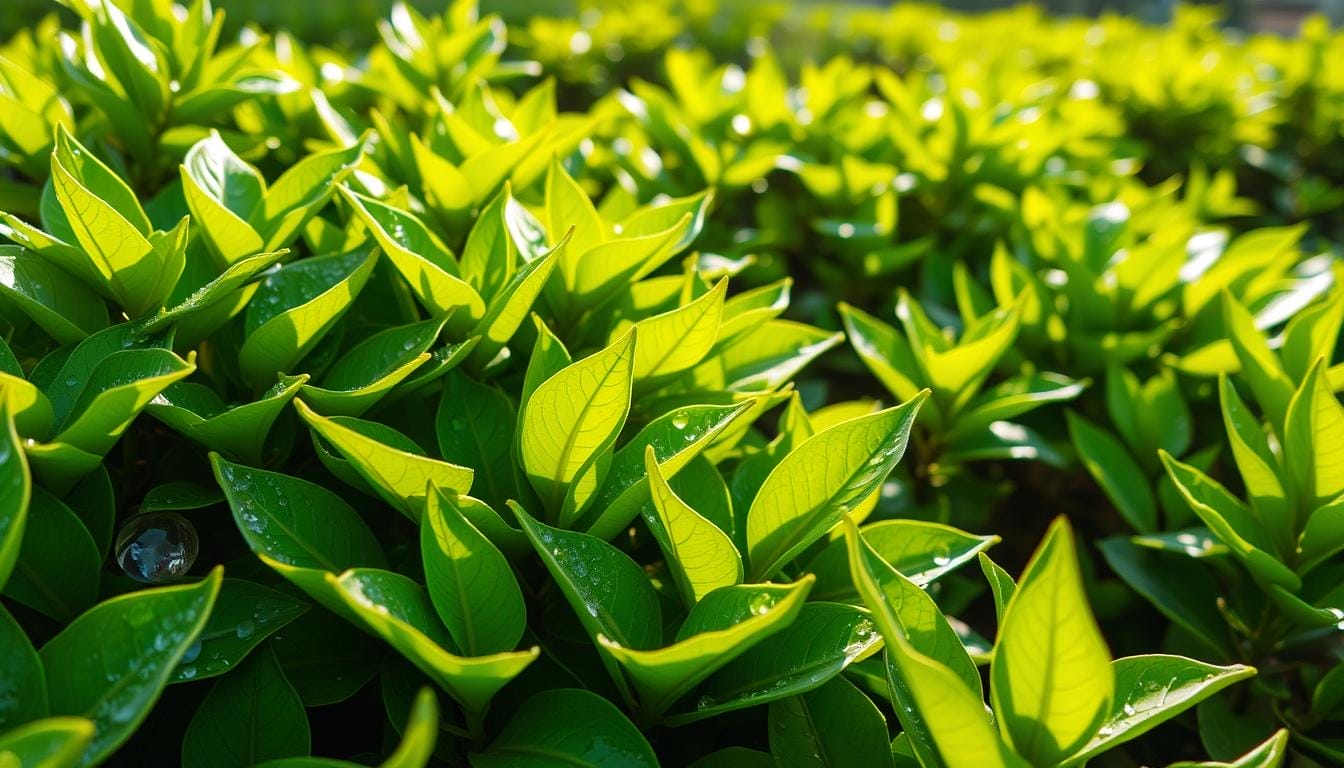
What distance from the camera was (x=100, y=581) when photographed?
47.3 inches

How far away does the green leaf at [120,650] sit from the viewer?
0.91 metres

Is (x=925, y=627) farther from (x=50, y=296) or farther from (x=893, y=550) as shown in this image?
(x=50, y=296)

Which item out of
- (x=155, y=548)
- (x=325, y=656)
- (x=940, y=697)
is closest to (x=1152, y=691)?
(x=940, y=697)

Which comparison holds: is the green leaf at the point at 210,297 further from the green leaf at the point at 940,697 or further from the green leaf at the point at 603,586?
the green leaf at the point at 940,697

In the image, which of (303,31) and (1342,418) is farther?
(303,31)

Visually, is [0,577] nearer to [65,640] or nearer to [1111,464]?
[65,640]

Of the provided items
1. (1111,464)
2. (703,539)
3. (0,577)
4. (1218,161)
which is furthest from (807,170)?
(1218,161)

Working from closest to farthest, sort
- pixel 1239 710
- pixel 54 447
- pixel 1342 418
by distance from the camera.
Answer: pixel 54 447, pixel 1342 418, pixel 1239 710

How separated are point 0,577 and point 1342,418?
1671mm

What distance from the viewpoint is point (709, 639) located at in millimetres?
977

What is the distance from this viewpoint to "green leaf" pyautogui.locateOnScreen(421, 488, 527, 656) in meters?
1.04

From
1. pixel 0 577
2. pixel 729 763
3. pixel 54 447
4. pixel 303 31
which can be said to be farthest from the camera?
pixel 303 31

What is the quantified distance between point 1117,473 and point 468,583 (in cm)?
139

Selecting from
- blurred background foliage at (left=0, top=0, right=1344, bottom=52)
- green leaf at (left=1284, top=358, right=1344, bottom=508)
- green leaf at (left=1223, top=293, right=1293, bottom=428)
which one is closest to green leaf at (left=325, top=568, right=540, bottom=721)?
green leaf at (left=1284, top=358, right=1344, bottom=508)
